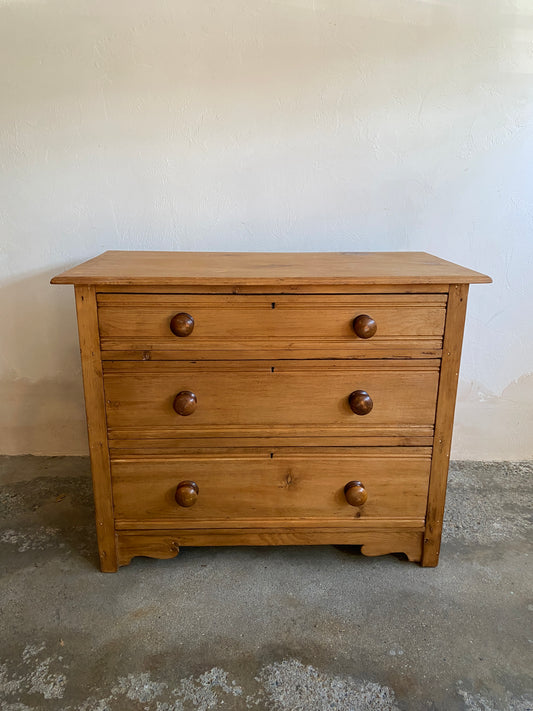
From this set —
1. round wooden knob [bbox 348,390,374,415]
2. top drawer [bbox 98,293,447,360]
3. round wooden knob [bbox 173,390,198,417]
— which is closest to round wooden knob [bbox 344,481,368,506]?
round wooden knob [bbox 348,390,374,415]

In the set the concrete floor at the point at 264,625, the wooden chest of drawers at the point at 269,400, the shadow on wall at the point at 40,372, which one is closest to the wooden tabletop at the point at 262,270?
the wooden chest of drawers at the point at 269,400

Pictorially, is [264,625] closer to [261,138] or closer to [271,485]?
[271,485]

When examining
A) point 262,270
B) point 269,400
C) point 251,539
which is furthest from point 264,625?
point 262,270

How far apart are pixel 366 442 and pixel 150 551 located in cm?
80

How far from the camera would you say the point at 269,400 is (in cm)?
157

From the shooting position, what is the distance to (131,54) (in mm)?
1952

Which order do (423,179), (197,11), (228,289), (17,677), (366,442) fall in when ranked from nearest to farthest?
(17,677) < (228,289) < (366,442) < (197,11) < (423,179)

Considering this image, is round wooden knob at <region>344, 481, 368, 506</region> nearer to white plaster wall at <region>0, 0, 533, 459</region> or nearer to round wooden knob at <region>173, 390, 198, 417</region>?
round wooden knob at <region>173, 390, 198, 417</region>

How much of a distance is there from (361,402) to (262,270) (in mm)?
508

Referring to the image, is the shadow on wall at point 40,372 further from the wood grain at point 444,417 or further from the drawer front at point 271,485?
the wood grain at point 444,417

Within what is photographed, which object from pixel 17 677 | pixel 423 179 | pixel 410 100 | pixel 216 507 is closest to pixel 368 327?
pixel 216 507

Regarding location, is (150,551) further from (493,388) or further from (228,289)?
(493,388)

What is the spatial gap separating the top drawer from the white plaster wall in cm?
72

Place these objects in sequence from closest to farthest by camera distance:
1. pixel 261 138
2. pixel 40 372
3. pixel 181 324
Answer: pixel 181 324
pixel 261 138
pixel 40 372
